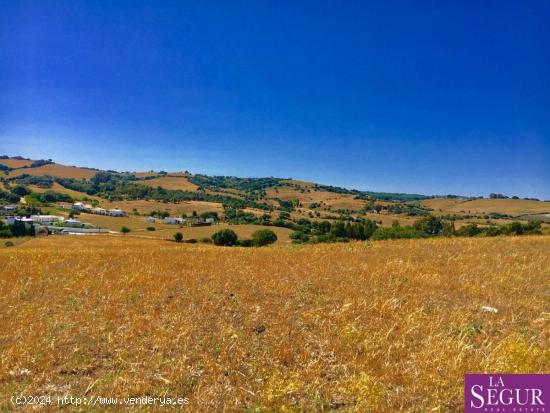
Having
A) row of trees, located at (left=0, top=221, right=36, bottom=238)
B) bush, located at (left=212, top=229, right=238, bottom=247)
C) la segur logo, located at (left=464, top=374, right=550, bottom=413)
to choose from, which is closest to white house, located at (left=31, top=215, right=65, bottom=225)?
row of trees, located at (left=0, top=221, right=36, bottom=238)

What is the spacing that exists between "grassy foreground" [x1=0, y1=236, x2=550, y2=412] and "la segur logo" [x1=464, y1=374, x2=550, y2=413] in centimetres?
20

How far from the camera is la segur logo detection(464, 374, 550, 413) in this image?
15.4 ft

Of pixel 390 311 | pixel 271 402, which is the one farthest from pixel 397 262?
pixel 271 402

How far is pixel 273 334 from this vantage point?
271 inches

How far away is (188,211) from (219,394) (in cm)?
17886

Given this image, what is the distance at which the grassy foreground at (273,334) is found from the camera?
492 cm

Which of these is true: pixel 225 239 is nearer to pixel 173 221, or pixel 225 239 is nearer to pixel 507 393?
pixel 173 221

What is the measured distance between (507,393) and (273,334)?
12.9 feet

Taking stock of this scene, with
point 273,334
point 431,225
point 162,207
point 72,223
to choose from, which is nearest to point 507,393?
point 273,334

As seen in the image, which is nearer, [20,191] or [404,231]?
[404,231]

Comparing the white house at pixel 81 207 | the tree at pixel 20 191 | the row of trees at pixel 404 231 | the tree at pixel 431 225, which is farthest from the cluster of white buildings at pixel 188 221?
the tree at pixel 431 225

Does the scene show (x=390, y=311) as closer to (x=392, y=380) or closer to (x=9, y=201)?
(x=392, y=380)

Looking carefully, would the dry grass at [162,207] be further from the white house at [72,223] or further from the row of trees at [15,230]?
the row of trees at [15,230]

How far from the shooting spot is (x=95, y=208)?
6698 inches
